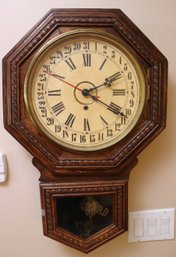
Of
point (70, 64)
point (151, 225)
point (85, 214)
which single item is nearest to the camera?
point (70, 64)

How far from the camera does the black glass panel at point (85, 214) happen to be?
810 millimetres

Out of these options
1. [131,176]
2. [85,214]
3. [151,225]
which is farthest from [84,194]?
[151,225]

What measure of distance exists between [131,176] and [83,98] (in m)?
0.34

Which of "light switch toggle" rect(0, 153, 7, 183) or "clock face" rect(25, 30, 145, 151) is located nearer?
"clock face" rect(25, 30, 145, 151)

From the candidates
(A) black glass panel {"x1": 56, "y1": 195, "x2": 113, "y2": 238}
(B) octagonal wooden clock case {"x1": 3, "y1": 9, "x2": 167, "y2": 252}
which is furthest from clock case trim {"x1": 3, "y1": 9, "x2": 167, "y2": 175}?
(A) black glass panel {"x1": 56, "y1": 195, "x2": 113, "y2": 238}

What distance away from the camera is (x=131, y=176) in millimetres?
903

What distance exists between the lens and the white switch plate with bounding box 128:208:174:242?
0.93m

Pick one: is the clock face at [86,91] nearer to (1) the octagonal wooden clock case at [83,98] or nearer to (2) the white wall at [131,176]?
(1) the octagonal wooden clock case at [83,98]

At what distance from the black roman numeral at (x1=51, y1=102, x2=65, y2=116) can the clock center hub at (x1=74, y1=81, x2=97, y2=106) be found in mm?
46

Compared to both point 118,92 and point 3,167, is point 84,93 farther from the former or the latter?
point 3,167

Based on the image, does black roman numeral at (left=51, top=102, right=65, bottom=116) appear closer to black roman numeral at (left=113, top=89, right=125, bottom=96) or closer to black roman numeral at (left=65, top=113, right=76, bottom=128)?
black roman numeral at (left=65, top=113, right=76, bottom=128)

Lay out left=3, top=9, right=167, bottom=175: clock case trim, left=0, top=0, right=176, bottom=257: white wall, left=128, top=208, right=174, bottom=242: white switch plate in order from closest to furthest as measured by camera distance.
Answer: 1. left=3, top=9, right=167, bottom=175: clock case trim
2. left=0, top=0, right=176, bottom=257: white wall
3. left=128, top=208, right=174, bottom=242: white switch plate

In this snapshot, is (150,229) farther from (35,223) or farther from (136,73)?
(136,73)

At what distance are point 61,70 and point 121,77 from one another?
0.17m
